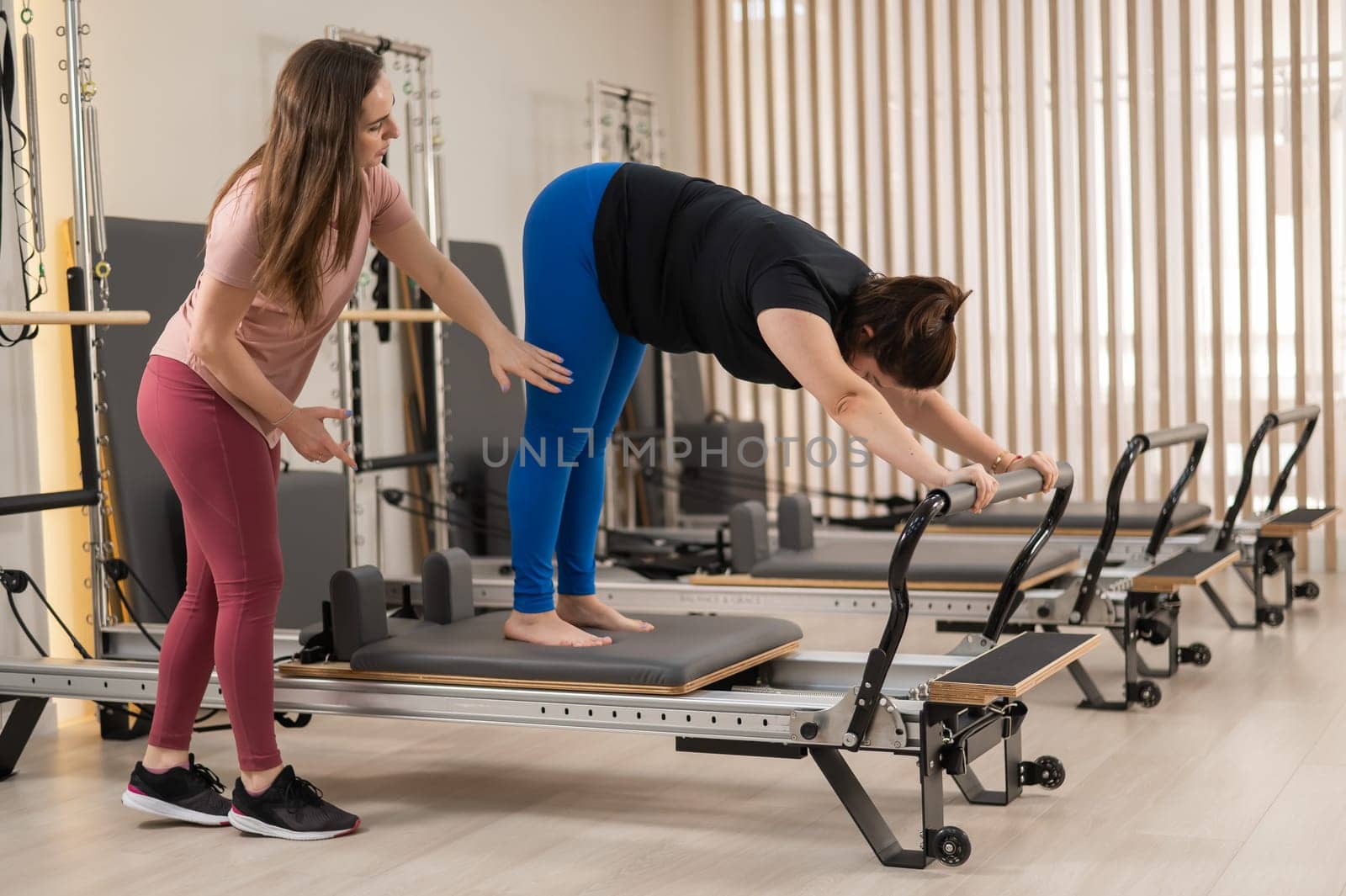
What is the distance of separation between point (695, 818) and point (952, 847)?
0.49 meters

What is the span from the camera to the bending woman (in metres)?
2.09

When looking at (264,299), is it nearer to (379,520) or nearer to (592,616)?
(592,616)

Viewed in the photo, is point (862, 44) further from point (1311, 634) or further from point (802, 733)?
point (802, 733)

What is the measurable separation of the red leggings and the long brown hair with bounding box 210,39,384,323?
9.5 inches

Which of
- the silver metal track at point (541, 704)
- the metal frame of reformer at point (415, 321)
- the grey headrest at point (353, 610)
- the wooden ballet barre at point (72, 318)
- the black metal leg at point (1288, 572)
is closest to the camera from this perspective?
the silver metal track at point (541, 704)

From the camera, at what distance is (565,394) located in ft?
7.82

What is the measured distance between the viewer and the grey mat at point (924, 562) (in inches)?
134

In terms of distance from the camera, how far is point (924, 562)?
11.5ft

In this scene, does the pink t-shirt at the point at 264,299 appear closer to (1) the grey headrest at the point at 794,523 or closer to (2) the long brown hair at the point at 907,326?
(2) the long brown hair at the point at 907,326

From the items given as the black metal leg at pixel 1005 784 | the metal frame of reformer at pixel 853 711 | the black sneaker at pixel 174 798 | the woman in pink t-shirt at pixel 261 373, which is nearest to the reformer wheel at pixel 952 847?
the metal frame of reformer at pixel 853 711

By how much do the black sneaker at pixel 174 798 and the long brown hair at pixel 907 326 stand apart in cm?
124

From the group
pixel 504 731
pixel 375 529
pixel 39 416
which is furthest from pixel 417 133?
pixel 504 731

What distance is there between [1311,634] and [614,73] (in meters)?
3.28

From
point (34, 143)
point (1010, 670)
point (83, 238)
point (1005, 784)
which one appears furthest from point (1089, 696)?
point (34, 143)
